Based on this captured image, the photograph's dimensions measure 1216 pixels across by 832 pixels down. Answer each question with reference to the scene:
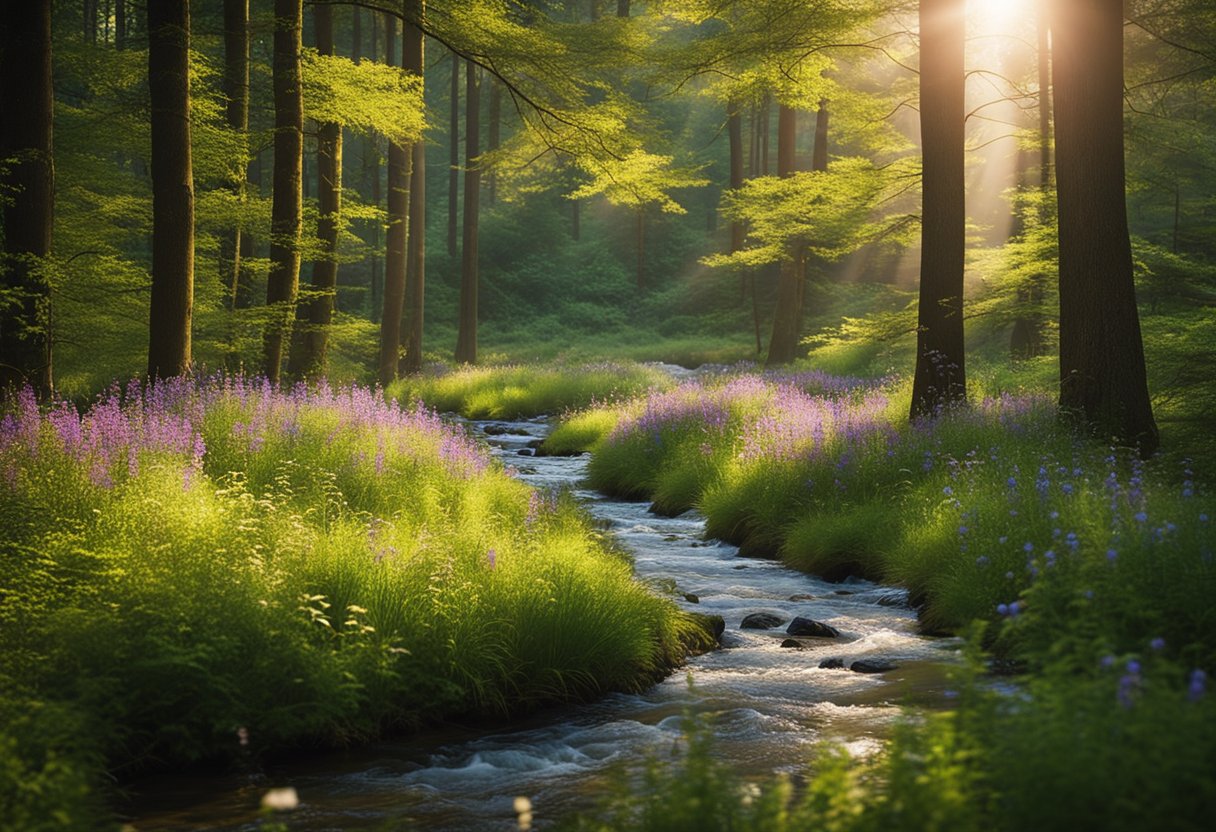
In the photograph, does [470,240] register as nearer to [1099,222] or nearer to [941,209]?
[941,209]

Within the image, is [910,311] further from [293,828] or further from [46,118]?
[293,828]

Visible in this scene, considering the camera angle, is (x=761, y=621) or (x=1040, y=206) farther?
(x=1040, y=206)

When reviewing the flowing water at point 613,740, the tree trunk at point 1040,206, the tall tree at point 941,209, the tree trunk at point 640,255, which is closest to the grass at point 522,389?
the tree trunk at point 1040,206

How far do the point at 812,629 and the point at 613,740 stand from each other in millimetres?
2396

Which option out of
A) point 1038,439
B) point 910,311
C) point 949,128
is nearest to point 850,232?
point 910,311

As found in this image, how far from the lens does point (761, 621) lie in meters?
7.47

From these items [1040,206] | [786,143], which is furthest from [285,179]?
[786,143]

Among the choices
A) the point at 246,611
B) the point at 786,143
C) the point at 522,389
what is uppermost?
the point at 786,143

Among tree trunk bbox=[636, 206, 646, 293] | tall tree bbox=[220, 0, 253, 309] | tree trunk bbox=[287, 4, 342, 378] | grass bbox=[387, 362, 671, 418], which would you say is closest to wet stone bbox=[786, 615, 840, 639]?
tree trunk bbox=[287, 4, 342, 378]

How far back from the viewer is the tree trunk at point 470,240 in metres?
28.0

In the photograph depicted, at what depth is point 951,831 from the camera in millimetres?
2793

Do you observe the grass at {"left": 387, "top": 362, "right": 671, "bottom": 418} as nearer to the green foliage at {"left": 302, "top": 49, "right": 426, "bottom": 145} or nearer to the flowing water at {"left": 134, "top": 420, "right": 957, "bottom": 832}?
the green foliage at {"left": 302, "top": 49, "right": 426, "bottom": 145}

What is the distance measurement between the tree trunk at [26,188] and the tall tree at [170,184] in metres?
1.20

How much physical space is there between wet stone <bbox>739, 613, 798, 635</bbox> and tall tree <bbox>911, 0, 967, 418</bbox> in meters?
4.25
